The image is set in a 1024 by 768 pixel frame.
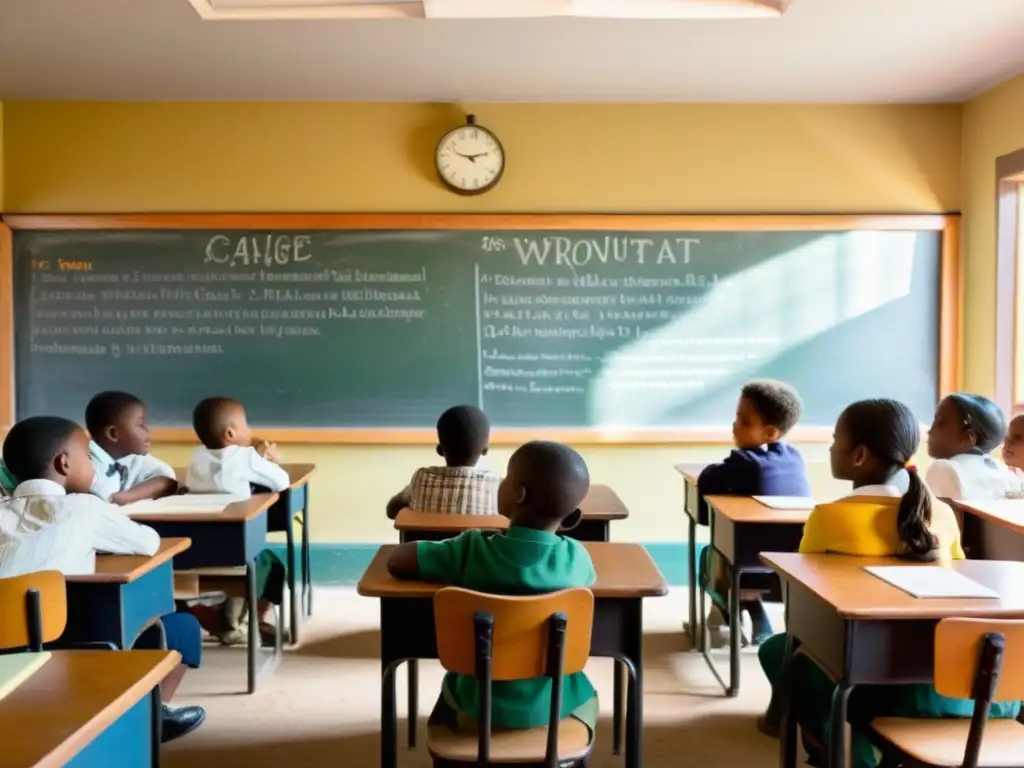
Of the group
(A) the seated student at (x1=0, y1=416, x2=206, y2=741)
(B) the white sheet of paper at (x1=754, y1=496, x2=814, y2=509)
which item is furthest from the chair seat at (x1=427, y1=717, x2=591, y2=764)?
(B) the white sheet of paper at (x1=754, y1=496, x2=814, y2=509)

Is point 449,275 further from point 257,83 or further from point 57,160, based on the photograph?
point 57,160

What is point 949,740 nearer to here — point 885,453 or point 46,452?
point 885,453

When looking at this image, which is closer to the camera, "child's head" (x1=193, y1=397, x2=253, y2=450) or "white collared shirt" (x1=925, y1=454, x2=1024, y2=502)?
"white collared shirt" (x1=925, y1=454, x2=1024, y2=502)

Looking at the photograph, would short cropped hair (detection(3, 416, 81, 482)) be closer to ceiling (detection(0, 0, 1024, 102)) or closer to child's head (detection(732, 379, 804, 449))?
ceiling (detection(0, 0, 1024, 102))

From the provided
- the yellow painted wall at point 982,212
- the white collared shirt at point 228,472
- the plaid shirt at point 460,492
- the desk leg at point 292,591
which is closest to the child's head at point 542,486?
the plaid shirt at point 460,492

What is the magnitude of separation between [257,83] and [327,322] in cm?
123

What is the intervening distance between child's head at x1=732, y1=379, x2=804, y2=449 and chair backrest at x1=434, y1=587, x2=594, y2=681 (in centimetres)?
181

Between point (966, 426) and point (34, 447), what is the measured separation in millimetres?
2985

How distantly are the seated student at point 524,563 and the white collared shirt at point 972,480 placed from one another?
1.76 meters

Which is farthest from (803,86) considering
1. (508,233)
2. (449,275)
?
(449,275)

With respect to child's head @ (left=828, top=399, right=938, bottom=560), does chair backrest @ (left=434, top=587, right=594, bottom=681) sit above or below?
below

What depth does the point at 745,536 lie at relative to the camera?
2.99 m

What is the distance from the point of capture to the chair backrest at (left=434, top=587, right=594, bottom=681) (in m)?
1.73

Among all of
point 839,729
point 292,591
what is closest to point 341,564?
point 292,591
